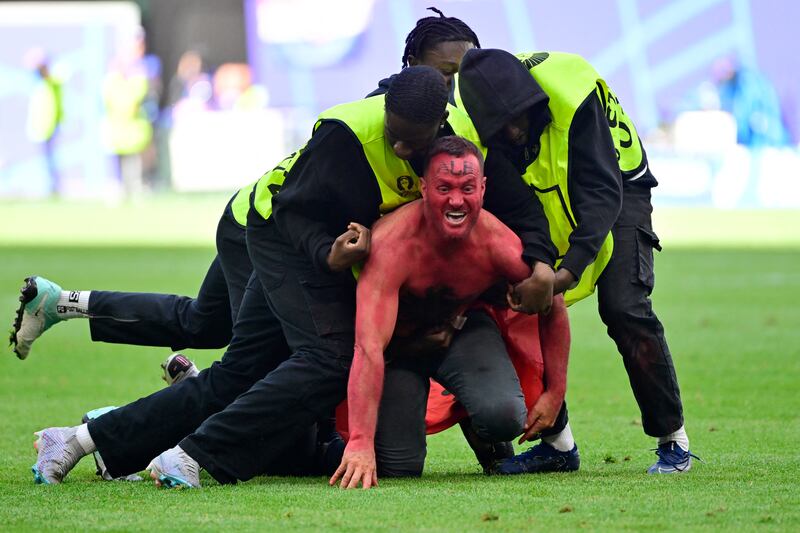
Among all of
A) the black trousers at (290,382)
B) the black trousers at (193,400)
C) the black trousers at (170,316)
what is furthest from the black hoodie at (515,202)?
the black trousers at (170,316)

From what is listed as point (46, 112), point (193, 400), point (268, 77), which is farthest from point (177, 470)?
point (268, 77)

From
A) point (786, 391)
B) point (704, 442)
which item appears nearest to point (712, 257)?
point (786, 391)

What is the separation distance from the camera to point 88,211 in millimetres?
28453

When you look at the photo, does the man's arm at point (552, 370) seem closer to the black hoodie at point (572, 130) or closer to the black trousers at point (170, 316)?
the black hoodie at point (572, 130)

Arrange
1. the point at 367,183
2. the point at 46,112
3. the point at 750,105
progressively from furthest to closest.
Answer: the point at 46,112
the point at 750,105
the point at 367,183

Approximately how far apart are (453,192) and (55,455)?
198 centimetres

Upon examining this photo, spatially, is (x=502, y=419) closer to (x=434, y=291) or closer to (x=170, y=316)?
(x=434, y=291)

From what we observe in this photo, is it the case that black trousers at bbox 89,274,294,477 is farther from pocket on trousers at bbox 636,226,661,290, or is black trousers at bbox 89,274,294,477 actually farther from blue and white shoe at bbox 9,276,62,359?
pocket on trousers at bbox 636,226,661,290

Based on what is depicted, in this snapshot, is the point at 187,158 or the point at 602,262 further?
the point at 187,158

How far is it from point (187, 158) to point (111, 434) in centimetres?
2561

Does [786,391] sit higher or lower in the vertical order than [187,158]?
lower

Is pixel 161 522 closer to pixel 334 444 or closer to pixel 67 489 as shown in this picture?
pixel 67 489

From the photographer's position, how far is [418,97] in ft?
19.1

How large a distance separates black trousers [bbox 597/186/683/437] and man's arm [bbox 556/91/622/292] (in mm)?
315
